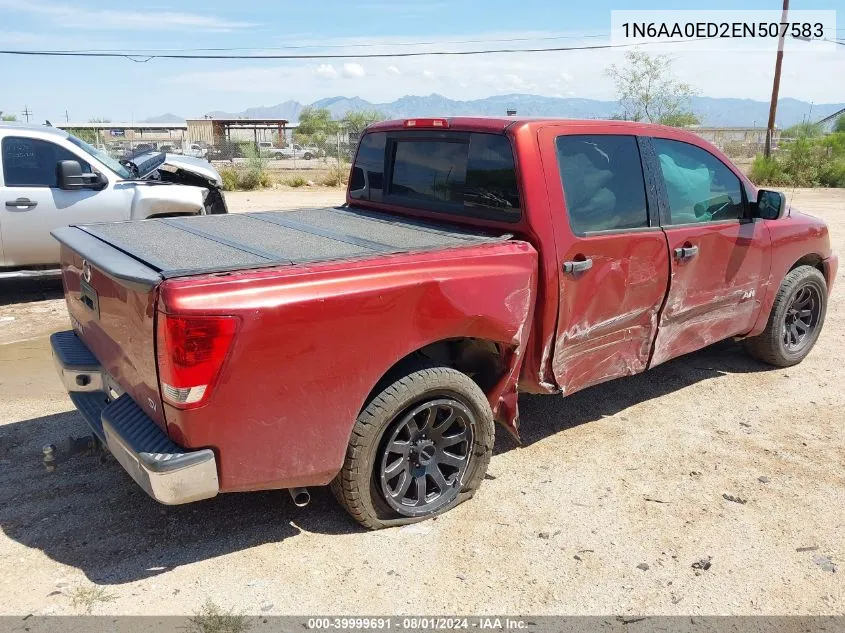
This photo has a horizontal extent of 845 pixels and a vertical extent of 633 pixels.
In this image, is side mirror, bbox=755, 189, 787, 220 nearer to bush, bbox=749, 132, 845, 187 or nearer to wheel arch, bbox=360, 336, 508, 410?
wheel arch, bbox=360, 336, 508, 410

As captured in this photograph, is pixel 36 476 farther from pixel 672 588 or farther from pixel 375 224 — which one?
pixel 672 588

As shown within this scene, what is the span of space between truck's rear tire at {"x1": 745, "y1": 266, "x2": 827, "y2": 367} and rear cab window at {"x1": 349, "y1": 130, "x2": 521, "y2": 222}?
9.17ft

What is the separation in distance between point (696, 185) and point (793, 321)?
1.89 m

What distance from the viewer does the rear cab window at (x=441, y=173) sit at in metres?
3.83

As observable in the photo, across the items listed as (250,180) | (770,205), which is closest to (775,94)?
(250,180)

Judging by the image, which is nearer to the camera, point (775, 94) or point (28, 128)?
point (28, 128)

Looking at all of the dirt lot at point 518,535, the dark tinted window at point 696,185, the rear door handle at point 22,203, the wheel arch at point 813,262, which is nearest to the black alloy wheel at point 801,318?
the wheel arch at point 813,262

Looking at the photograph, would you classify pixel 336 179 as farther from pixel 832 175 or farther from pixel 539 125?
pixel 539 125

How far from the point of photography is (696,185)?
4.66 metres

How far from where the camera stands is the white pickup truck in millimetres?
7488

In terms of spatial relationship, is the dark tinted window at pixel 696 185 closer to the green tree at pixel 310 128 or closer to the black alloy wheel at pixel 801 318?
the black alloy wheel at pixel 801 318

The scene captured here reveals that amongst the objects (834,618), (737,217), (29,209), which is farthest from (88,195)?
(834,618)

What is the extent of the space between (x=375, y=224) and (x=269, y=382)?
169 centimetres

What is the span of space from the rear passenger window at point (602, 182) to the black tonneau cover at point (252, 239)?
553mm
